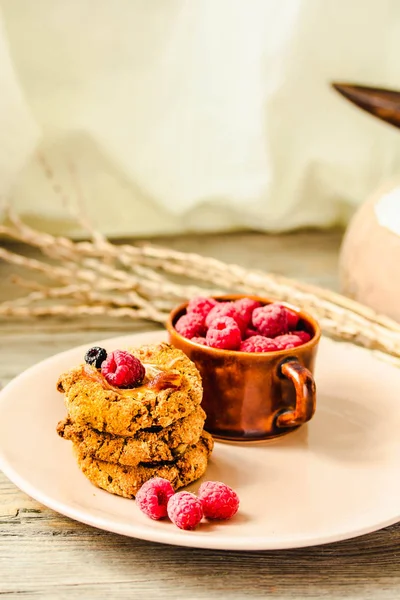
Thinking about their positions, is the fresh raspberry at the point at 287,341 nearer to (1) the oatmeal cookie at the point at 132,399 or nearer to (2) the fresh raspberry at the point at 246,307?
(2) the fresh raspberry at the point at 246,307

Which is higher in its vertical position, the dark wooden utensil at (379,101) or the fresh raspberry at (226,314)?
the dark wooden utensil at (379,101)

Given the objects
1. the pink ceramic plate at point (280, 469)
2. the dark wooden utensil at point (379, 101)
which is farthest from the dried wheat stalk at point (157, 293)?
the dark wooden utensil at point (379, 101)

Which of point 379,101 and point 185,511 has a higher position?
point 379,101

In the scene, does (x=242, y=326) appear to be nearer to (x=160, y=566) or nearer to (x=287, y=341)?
(x=287, y=341)

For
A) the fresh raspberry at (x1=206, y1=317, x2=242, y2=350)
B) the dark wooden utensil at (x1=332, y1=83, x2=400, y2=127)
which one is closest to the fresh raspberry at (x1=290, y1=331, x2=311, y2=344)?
the fresh raspberry at (x1=206, y1=317, x2=242, y2=350)

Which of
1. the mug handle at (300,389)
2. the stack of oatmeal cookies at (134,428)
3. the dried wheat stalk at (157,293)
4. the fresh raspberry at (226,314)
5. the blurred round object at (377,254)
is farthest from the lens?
the blurred round object at (377,254)

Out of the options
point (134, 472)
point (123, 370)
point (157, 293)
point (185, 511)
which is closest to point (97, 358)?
point (123, 370)
